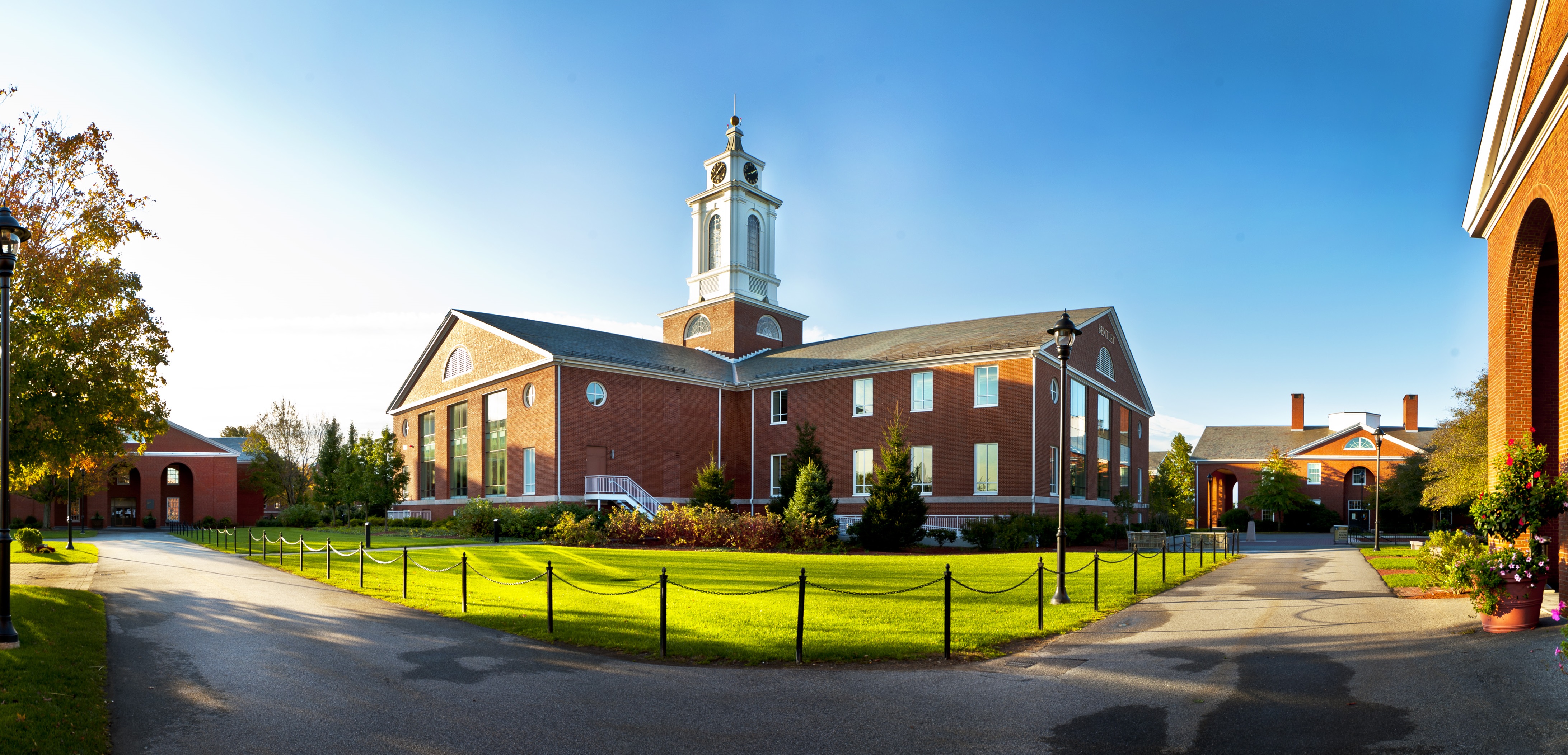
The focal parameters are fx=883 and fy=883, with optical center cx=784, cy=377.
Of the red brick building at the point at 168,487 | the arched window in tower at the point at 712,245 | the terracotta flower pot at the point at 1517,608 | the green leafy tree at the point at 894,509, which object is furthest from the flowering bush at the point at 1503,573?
the red brick building at the point at 168,487

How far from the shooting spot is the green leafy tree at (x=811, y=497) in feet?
89.5

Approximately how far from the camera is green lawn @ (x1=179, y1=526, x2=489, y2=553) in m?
28.7

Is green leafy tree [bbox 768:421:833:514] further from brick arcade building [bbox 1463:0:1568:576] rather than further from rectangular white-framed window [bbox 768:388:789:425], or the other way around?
brick arcade building [bbox 1463:0:1568:576]

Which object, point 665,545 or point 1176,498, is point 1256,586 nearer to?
point 665,545

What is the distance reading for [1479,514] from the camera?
10969 millimetres

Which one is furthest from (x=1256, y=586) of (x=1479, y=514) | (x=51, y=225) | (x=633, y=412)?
(x=633, y=412)

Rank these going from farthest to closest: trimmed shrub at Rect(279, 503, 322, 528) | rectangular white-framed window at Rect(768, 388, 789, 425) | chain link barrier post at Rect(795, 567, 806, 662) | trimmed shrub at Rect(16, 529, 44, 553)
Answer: trimmed shrub at Rect(279, 503, 322, 528)
rectangular white-framed window at Rect(768, 388, 789, 425)
trimmed shrub at Rect(16, 529, 44, 553)
chain link barrier post at Rect(795, 567, 806, 662)

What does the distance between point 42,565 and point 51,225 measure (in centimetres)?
1040

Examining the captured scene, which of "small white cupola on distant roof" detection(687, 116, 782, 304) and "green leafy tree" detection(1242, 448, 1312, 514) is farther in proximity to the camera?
"green leafy tree" detection(1242, 448, 1312, 514)

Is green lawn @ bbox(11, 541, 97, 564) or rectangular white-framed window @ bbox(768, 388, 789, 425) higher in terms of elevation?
rectangular white-framed window @ bbox(768, 388, 789, 425)

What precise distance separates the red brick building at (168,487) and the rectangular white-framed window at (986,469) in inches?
1995

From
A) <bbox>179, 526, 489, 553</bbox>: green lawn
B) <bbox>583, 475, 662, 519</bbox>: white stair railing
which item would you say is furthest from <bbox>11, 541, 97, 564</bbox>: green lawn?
<bbox>583, 475, 662, 519</bbox>: white stair railing

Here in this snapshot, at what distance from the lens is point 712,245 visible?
49156 millimetres

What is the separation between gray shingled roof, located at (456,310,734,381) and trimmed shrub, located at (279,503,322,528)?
1642 cm
